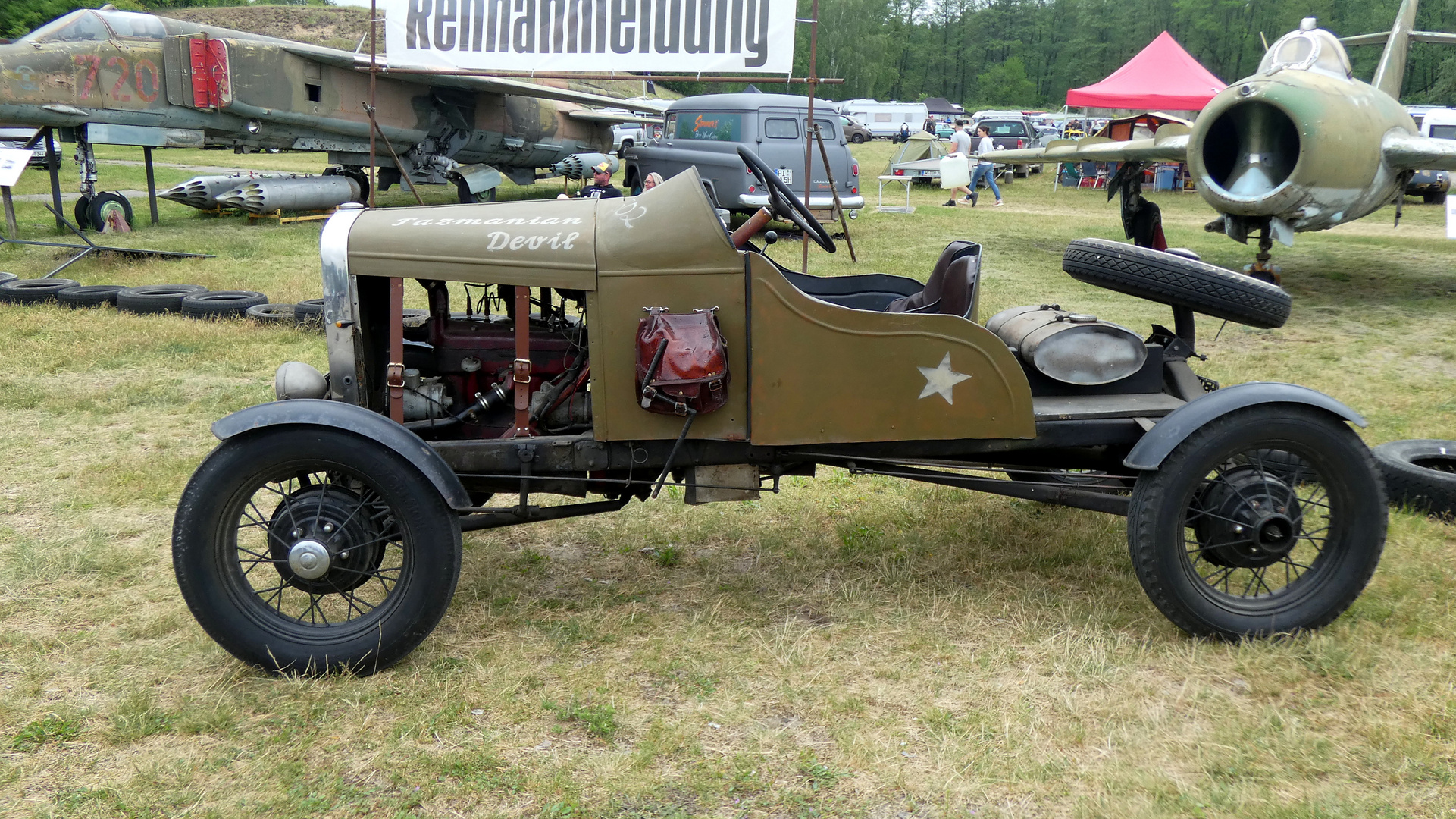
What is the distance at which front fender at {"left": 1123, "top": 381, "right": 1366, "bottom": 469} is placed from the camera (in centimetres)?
323

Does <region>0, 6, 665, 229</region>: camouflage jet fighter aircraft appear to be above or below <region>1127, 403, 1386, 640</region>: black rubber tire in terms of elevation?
above

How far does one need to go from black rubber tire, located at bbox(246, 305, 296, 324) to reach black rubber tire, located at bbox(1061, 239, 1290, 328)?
6890 millimetres

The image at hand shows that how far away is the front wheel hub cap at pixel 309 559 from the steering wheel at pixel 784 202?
1.90m

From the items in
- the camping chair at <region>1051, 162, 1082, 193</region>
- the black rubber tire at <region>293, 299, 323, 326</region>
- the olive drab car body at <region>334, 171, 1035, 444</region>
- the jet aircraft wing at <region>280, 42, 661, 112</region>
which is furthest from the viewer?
the camping chair at <region>1051, 162, 1082, 193</region>

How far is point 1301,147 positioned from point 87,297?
433 inches

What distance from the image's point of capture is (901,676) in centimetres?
328

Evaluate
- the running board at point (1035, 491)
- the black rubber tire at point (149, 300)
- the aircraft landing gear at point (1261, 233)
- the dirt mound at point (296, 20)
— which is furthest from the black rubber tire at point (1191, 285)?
the dirt mound at point (296, 20)

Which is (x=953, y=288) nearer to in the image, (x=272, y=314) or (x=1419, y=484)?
(x=1419, y=484)

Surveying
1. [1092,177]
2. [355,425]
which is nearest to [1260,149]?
[355,425]

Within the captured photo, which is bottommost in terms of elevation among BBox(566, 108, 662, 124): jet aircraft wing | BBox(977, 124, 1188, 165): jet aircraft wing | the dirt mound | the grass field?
the grass field

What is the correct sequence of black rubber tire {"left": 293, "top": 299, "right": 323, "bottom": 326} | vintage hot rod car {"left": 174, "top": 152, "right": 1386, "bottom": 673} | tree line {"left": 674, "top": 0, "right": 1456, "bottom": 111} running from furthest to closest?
tree line {"left": 674, "top": 0, "right": 1456, "bottom": 111} < black rubber tire {"left": 293, "top": 299, "right": 323, "bottom": 326} < vintage hot rod car {"left": 174, "top": 152, "right": 1386, "bottom": 673}

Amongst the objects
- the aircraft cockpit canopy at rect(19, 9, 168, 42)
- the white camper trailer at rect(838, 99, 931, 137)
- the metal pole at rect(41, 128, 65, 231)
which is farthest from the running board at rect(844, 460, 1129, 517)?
the white camper trailer at rect(838, 99, 931, 137)

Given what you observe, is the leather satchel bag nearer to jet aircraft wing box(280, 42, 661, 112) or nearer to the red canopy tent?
jet aircraft wing box(280, 42, 661, 112)

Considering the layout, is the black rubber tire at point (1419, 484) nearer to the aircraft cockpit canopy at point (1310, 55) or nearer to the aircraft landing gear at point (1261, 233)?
the aircraft landing gear at point (1261, 233)
